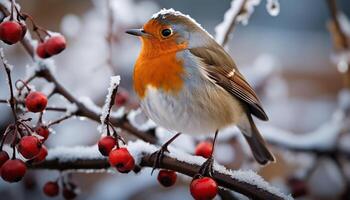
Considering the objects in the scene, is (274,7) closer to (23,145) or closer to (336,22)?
(336,22)

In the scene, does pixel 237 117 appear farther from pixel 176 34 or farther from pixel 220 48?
pixel 176 34

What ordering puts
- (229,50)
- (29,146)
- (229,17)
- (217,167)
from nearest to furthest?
(29,146) < (217,167) < (229,17) < (229,50)

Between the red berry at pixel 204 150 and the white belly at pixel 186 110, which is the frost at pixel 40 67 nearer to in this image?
the white belly at pixel 186 110

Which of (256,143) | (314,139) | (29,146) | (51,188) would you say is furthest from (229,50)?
(29,146)

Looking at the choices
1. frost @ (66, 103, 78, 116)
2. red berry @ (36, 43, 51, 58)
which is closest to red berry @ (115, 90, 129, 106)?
frost @ (66, 103, 78, 116)

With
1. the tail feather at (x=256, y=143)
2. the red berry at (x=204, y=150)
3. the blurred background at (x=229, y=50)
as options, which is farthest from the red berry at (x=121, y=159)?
the tail feather at (x=256, y=143)
